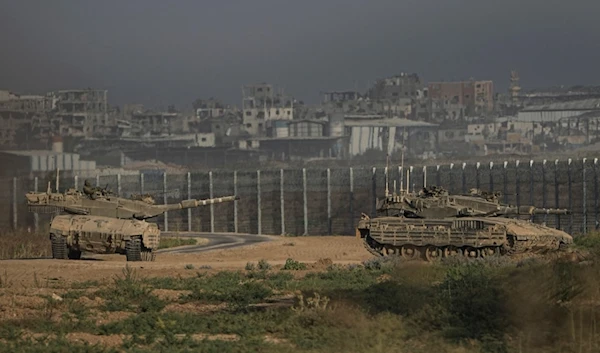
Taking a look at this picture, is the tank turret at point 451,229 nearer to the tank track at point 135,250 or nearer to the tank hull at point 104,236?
the tank hull at point 104,236

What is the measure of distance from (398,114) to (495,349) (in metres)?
154

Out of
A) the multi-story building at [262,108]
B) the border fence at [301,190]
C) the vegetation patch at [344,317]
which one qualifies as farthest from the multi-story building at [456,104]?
the vegetation patch at [344,317]

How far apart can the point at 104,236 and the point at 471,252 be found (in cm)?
990

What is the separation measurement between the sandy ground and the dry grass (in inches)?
113

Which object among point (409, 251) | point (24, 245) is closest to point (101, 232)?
point (409, 251)

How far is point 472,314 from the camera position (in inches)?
1021

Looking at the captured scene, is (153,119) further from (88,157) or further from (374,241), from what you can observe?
(374,241)

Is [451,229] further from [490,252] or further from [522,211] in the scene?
[522,211]

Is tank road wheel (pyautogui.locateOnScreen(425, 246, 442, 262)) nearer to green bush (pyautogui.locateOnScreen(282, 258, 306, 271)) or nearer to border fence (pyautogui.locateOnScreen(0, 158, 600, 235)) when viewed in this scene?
green bush (pyautogui.locateOnScreen(282, 258, 306, 271))

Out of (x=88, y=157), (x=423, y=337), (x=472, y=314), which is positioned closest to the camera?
(x=423, y=337)

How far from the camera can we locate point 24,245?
2083 inches

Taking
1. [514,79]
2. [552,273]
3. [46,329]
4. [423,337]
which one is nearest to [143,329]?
[46,329]

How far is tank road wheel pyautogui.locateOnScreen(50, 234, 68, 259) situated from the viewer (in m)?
44.6

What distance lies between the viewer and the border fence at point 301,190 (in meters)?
65.2
